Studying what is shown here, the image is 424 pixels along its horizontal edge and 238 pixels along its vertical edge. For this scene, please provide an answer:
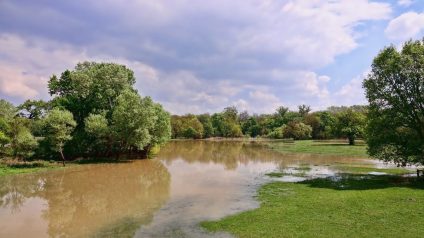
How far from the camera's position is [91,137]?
2012 inches

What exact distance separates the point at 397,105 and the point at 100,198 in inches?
1034

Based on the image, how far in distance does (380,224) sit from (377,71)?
19058 mm

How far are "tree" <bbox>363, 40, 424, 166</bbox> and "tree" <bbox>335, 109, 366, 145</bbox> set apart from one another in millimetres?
52684

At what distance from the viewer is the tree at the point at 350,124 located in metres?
82.5

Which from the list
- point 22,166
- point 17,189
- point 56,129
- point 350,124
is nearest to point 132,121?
point 56,129

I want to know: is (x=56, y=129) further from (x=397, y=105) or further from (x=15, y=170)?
(x=397, y=105)

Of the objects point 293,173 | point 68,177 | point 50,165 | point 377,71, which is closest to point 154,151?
point 50,165

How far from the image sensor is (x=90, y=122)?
48656mm

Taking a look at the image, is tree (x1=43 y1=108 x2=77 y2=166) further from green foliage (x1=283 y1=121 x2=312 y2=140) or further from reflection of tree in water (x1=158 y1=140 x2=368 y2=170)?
green foliage (x1=283 y1=121 x2=312 y2=140)

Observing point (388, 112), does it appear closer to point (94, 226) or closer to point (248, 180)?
point (248, 180)

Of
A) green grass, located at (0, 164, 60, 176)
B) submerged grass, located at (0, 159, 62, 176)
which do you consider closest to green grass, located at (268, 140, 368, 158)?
submerged grass, located at (0, 159, 62, 176)

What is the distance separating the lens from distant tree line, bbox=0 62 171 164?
42938 mm

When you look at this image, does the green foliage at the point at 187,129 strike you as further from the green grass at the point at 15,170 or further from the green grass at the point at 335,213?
the green grass at the point at 335,213

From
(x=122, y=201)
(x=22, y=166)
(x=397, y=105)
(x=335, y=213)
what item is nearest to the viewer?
(x=335, y=213)
